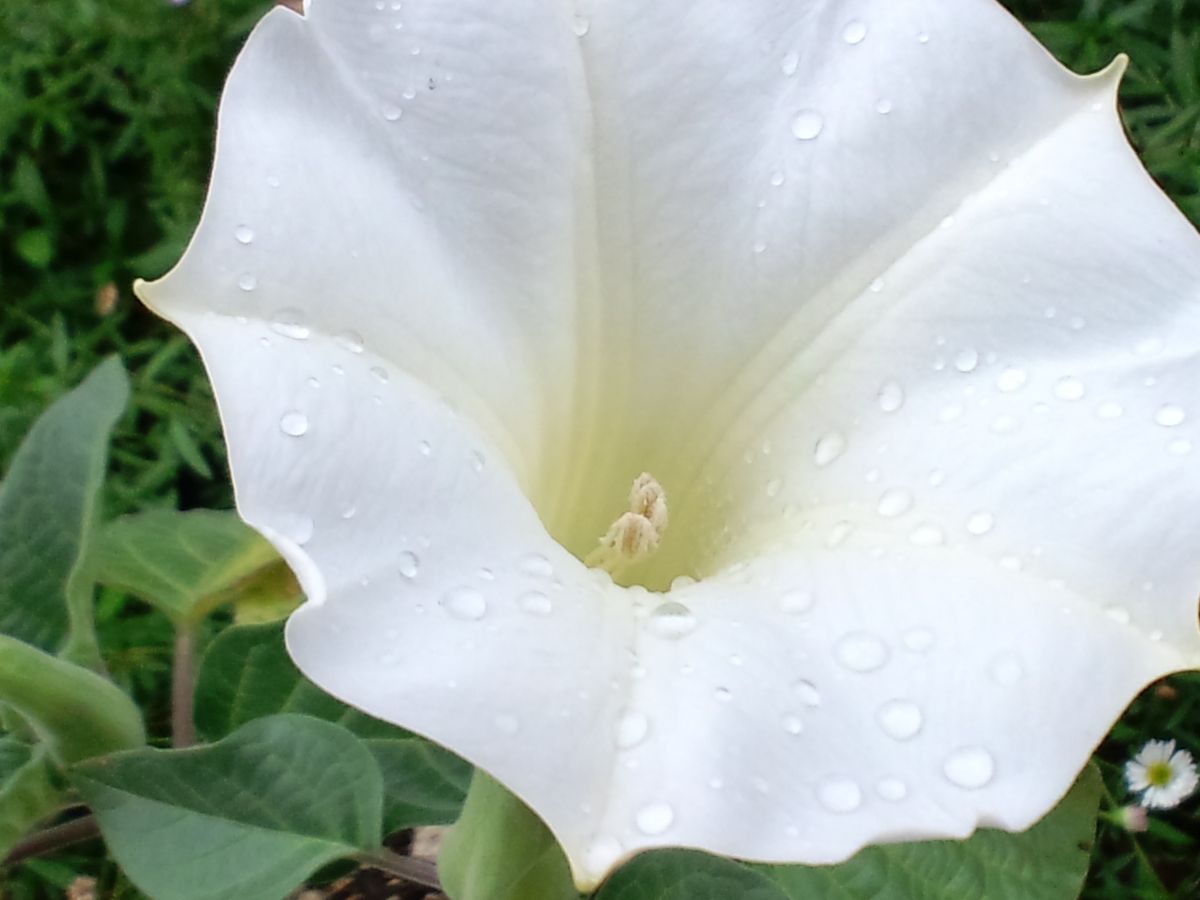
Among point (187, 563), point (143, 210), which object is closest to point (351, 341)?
point (187, 563)

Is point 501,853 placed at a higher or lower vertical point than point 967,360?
lower

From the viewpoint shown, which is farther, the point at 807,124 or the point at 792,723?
the point at 807,124

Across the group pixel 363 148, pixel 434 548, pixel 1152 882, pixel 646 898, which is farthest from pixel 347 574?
pixel 1152 882

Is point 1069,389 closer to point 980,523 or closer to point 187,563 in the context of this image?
point 980,523

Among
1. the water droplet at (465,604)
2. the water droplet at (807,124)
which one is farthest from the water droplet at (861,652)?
the water droplet at (807,124)

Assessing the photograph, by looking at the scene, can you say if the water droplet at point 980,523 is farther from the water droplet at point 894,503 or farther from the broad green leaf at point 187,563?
the broad green leaf at point 187,563

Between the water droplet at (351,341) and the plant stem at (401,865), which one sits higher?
the water droplet at (351,341)

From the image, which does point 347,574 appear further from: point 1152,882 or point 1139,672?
point 1152,882

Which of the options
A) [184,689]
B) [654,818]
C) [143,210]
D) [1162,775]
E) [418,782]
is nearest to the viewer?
[654,818]
